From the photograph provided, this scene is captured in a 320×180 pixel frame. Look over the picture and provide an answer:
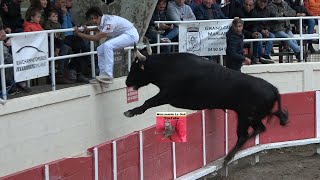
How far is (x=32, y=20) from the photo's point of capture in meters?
10.3

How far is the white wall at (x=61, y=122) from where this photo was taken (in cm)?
948

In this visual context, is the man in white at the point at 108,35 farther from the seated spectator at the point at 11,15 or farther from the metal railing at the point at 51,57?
the seated spectator at the point at 11,15

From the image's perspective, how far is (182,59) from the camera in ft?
30.9

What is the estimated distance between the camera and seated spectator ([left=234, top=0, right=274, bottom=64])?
1459cm

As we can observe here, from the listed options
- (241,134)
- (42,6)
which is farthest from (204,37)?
Answer: (241,134)

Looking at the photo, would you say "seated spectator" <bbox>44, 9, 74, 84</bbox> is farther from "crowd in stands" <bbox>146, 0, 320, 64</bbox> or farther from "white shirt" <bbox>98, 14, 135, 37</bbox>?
"crowd in stands" <bbox>146, 0, 320, 64</bbox>

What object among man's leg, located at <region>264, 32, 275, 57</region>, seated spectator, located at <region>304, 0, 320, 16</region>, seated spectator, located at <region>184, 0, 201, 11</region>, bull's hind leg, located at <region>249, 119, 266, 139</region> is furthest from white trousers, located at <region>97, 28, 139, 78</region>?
seated spectator, located at <region>304, 0, 320, 16</region>

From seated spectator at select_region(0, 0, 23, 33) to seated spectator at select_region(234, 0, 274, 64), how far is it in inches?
194

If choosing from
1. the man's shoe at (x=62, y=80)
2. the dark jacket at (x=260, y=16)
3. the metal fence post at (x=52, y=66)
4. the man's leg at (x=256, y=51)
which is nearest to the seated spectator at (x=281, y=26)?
the dark jacket at (x=260, y=16)

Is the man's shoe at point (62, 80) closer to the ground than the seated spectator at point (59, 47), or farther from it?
closer to the ground

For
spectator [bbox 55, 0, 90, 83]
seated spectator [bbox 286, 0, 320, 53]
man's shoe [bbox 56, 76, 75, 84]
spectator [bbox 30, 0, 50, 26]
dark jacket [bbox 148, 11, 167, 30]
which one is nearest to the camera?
spectator [bbox 30, 0, 50, 26]

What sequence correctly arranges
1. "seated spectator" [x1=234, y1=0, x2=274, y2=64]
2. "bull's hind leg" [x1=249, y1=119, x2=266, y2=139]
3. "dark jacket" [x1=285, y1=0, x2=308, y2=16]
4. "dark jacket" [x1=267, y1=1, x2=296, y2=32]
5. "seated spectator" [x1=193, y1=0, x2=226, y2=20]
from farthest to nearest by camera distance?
"dark jacket" [x1=285, y1=0, x2=308, y2=16]
"dark jacket" [x1=267, y1=1, x2=296, y2=32]
"seated spectator" [x1=234, y1=0, x2=274, y2=64]
"seated spectator" [x1=193, y1=0, x2=226, y2=20]
"bull's hind leg" [x1=249, y1=119, x2=266, y2=139]

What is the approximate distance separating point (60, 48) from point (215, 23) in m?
3.68

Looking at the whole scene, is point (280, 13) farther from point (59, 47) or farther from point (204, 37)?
point (59, 47)
